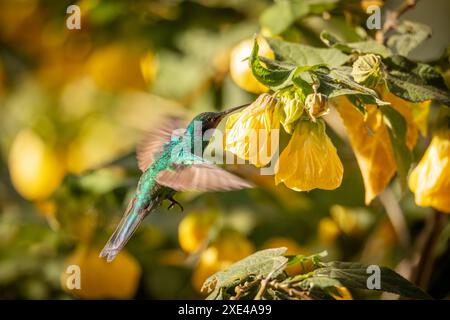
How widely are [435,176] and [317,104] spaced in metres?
0.24

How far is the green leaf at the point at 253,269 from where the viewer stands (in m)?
0.88

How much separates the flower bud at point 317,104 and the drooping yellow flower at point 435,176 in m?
0.23

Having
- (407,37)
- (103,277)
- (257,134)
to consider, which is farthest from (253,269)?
(103,277)

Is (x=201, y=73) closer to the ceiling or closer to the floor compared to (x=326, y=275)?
closer to the ceiling

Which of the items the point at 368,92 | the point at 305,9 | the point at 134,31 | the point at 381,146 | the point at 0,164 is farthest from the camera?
the point at 0,164

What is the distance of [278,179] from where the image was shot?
0.91 metres

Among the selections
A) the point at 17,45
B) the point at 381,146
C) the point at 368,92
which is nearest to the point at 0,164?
the point at 17,45

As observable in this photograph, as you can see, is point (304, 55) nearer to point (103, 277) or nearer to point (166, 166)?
point (166, 166)

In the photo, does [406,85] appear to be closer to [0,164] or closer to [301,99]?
[301,99]

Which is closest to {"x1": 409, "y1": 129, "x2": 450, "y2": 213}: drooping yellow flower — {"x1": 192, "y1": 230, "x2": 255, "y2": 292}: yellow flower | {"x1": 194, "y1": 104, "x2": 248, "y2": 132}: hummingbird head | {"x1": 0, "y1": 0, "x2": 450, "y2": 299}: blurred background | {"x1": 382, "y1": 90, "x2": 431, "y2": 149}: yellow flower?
{"x1": 382, "y1": 90, "x2": 431, "y2": 149}: yellow flower

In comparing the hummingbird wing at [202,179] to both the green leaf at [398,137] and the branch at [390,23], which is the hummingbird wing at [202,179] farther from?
the branch at [390,23]

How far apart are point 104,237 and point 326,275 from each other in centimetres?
61

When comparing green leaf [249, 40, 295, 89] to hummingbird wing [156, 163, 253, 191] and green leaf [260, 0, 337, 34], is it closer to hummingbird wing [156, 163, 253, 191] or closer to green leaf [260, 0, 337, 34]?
hummingbird wing [156, 163, 253, 191]
